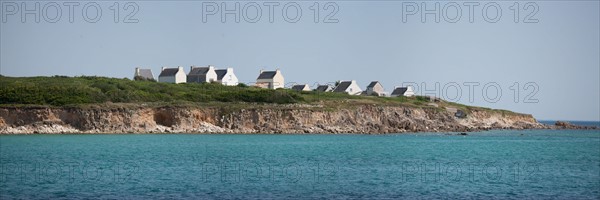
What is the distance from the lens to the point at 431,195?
24719 mm

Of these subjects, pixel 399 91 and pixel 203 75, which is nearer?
pixel 203 75

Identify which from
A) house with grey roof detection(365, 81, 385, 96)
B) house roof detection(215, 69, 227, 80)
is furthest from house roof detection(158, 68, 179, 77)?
house with grey roof detection(365, 81, 385, 96)

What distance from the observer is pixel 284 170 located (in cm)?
3253

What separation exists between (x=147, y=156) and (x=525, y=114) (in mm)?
74810

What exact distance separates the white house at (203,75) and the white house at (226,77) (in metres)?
0.62

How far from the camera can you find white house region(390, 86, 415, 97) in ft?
368

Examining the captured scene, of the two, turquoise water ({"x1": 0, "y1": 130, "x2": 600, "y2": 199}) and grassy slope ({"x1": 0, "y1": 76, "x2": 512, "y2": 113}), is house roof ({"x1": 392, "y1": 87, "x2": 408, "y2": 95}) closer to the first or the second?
grassy slope ({"x1": 0, "y1": 76, "x2": 512, "y2": 113})

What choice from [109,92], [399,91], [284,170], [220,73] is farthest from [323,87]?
[284,170]

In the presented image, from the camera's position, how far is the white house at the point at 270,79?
9956cm

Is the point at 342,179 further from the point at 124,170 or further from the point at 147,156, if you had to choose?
the point at 147,156

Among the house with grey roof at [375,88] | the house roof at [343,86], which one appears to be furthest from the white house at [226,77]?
the house with grey roof at [375,88]

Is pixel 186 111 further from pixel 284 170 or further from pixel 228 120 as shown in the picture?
pixel 284 170

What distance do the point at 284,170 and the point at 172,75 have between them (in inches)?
2450

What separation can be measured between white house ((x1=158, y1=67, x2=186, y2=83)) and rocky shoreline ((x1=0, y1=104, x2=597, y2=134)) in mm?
23739
